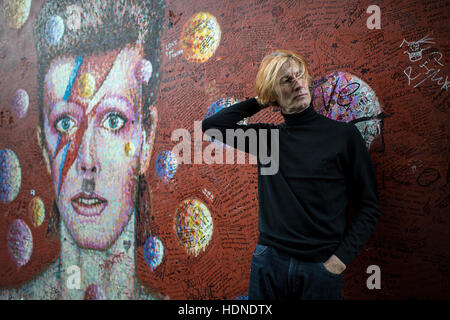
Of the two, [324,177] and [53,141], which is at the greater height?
[53,141]

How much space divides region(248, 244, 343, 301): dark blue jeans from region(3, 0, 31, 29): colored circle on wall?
3.67 m

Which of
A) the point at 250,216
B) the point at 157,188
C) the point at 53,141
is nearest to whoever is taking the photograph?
the point at 250,216

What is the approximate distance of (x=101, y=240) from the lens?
108 inches

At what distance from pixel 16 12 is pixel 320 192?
3923mm

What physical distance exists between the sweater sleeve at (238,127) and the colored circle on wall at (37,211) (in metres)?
2.48

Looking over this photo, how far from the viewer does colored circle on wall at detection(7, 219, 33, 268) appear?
10.9ft

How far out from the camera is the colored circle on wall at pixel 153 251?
238cm

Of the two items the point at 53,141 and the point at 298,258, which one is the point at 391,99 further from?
the point at 53,141

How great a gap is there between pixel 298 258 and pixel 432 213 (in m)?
0.63

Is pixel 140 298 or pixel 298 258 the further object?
pixel 140 298

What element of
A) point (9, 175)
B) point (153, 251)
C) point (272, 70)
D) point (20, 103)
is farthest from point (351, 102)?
point (9, 175)

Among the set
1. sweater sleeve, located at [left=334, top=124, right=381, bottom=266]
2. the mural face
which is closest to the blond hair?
sweater sleeve, located at [left=334, top=124, right=381, bottom=266]

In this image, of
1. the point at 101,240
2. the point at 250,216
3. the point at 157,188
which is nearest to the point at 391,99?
the point at 250,216
